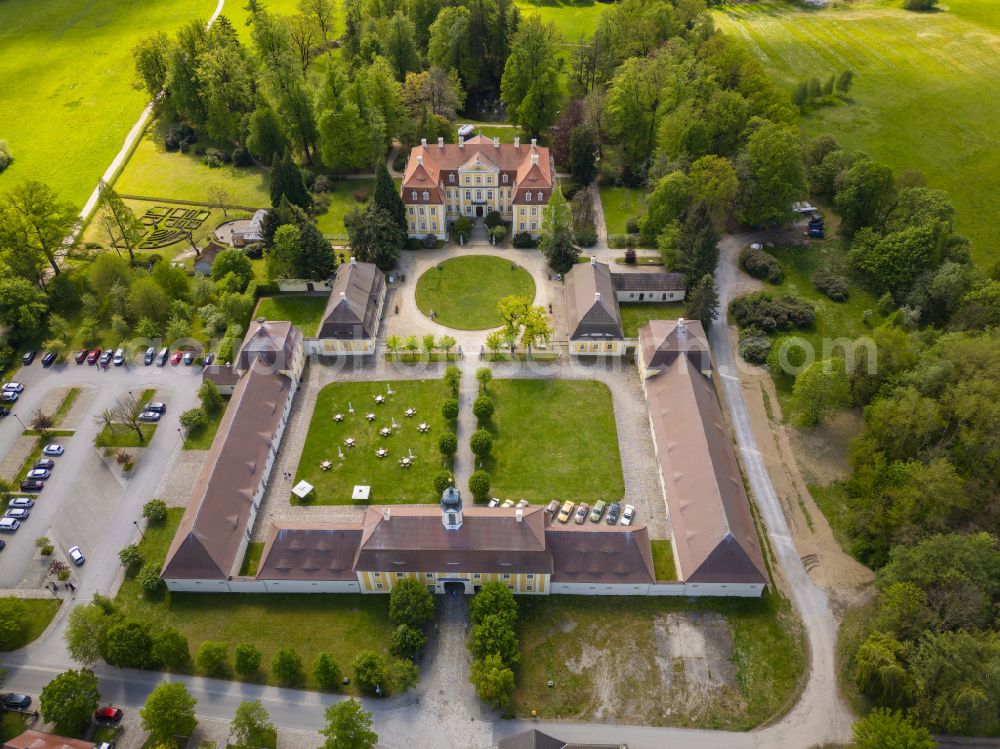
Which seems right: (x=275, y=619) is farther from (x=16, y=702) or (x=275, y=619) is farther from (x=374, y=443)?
(x=374, y=443)

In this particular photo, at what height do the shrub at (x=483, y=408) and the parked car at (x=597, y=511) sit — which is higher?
the shrub at (x=483, y=408)

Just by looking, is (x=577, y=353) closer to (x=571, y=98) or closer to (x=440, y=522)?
(x=440, y=522)

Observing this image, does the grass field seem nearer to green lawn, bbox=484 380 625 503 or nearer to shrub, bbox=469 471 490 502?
green lawn, bbox=484 380 625 503

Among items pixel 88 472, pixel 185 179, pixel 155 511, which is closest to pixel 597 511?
pixel 155 511

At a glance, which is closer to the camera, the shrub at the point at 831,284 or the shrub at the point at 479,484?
the shrub at the point at 479,484

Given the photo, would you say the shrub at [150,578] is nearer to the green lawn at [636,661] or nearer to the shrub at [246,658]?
the shrub at [246,658]

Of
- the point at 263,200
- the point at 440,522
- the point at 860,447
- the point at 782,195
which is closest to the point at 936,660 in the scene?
the point at 860,447

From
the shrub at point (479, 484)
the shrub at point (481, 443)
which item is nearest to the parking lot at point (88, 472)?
the shrub at point (481, 443)

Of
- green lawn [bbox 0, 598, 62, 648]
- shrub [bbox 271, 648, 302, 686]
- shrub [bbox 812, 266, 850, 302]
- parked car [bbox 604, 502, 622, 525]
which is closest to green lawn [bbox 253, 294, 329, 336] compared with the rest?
green lawn [bbox 0, 598, 62, 648]
